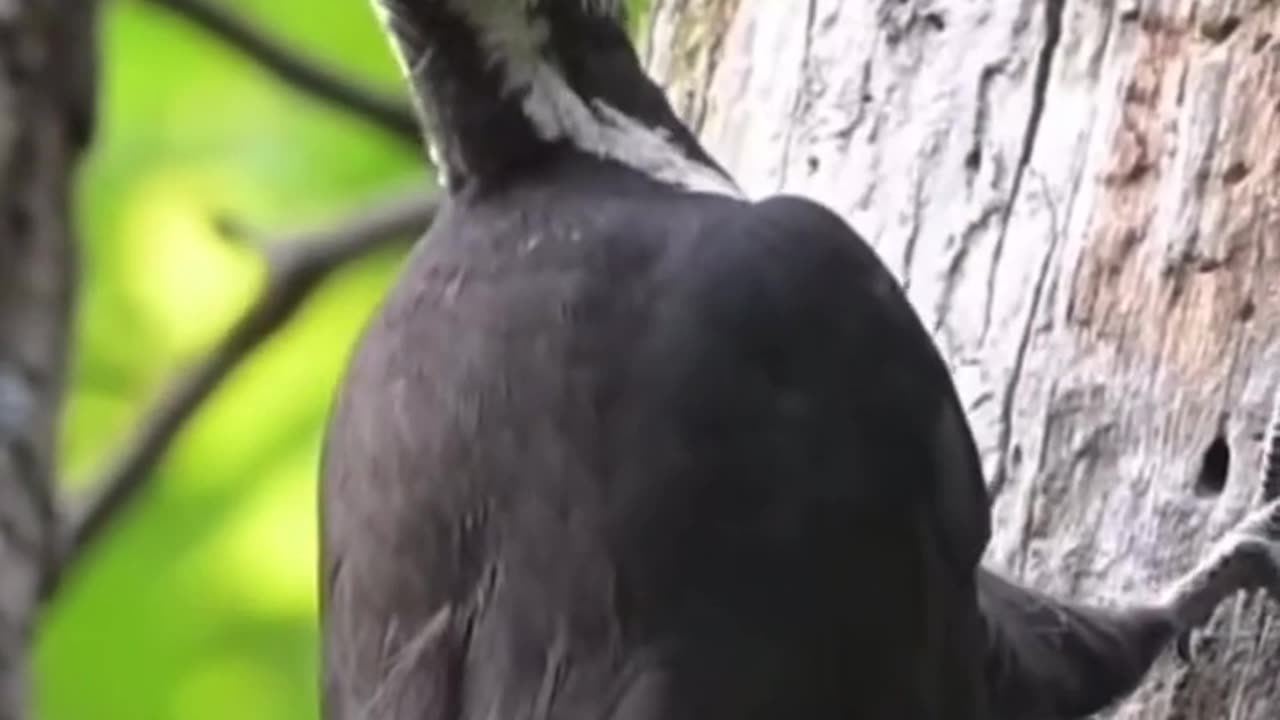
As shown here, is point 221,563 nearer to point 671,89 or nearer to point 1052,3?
point 671,89

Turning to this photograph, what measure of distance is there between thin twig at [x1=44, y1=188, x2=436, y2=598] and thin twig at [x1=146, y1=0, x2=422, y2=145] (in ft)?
0.34

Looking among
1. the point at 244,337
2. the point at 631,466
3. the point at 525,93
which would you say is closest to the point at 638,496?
the point at 631,466

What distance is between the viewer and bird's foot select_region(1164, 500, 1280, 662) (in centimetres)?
188

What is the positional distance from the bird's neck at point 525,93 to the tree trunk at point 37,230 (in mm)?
631

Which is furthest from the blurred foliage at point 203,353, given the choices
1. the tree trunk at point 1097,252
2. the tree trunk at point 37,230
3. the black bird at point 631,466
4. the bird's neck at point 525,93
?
the black bird at point 631,466

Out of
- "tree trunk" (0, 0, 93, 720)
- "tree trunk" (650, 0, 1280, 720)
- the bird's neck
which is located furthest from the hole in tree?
"tree trunk" (0, 0, 93, 720)

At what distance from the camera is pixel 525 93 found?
1.85 metres

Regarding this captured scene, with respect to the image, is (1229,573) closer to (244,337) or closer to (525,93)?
(525,93)

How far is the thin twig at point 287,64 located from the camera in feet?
9.15

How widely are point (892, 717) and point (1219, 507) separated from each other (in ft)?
1.21

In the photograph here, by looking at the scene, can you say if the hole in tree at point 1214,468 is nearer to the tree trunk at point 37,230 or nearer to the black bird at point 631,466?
the black bird at point 631,466

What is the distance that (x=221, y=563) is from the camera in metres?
2.87

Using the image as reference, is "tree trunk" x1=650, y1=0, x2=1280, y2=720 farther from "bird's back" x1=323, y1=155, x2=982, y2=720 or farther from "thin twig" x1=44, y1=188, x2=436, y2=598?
"thin twig" x1=44, y1=188, x2=436, y2=598

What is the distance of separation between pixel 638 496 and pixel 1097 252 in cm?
51
